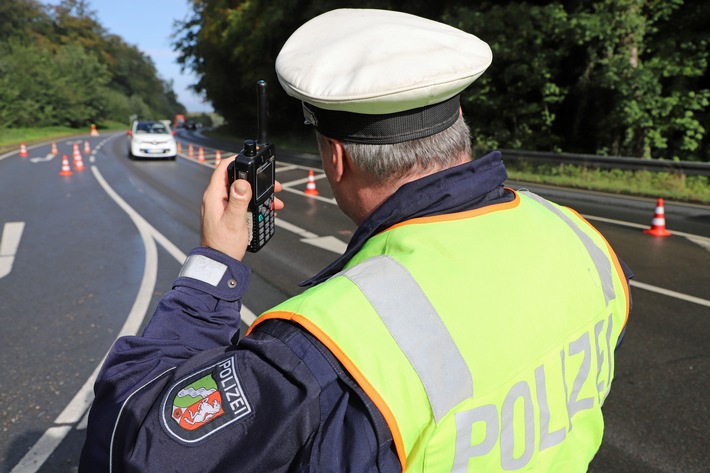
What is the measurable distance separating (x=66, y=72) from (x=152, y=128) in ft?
160

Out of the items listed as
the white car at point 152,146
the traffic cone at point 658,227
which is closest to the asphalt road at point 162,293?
the traffic cone at point 658,227

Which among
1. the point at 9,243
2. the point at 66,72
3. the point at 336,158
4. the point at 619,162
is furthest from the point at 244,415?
the point at 66,72

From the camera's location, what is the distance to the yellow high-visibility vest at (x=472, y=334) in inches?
39.3

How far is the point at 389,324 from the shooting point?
1011 millimetres

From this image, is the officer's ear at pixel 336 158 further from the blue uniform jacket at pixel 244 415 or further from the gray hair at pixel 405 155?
the blue uniform jacket at pixel 244 415

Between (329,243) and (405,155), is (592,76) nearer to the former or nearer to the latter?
(329,243)

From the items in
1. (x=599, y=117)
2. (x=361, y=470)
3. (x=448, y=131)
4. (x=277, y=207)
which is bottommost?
(x=599, y=117)

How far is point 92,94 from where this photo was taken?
64.8 meters

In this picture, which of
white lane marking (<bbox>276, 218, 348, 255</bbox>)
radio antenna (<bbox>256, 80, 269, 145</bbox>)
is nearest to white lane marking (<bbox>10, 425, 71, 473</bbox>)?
radio antenna (<bbox>256, 80, 269, 145</bbox>)

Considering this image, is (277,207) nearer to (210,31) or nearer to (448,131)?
(448,131)

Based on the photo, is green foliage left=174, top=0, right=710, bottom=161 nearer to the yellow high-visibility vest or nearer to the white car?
the white car

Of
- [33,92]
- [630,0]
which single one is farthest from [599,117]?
[33,92]

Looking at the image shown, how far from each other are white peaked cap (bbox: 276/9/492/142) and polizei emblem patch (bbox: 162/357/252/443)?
57cm

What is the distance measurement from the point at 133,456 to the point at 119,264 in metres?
6.56
